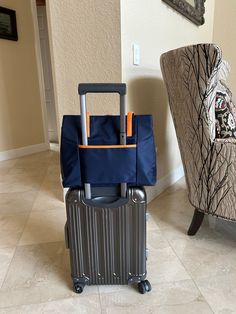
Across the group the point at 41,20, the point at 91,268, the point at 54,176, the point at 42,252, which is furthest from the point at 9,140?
the point at 91,268

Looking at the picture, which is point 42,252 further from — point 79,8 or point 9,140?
point 9,140

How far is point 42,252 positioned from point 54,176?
4.01 feet

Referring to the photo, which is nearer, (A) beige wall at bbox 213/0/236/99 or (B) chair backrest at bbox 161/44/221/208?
(B) chair backrest at bbox 161/44/221/208

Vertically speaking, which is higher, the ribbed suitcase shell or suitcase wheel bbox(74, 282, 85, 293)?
the ribbed suitcase shell

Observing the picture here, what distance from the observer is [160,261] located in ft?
4.09

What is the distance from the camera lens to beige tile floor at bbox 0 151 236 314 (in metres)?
1.00

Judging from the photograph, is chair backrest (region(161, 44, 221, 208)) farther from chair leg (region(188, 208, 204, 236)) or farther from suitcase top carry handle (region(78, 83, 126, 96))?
suitcase top carry handle (region(78, 83, 126, 96))

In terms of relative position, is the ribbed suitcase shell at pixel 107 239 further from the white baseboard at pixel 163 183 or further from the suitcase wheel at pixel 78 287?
the white baseboard at pixel 163 183

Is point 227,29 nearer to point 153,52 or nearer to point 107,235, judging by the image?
point 153,52

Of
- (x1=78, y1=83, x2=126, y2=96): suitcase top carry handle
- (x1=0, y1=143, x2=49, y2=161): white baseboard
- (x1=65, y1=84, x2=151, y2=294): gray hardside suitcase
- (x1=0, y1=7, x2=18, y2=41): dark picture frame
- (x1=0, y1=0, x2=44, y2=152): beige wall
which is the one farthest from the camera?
(x1=0, y1=143, x2=49, y2=161): white baseboard

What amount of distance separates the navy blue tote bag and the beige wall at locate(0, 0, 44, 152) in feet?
8.23

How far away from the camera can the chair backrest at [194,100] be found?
1.12m

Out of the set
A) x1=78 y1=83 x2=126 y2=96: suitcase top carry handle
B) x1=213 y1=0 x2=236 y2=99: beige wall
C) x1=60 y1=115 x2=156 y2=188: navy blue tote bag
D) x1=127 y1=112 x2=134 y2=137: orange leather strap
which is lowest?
x1=60 y1=115 x2=156 y2=188: navy blue tote bag

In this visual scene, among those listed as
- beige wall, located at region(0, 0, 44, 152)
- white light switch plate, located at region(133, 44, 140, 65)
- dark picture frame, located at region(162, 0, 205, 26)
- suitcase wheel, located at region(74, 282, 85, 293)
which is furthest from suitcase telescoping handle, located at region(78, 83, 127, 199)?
beige wall, located at region(0, 0, 44, 152)
